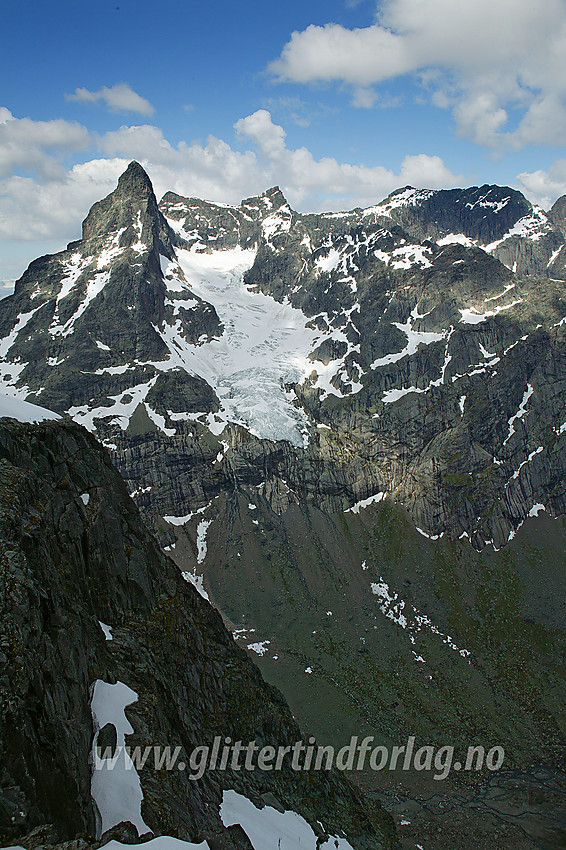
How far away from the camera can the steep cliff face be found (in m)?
15.7

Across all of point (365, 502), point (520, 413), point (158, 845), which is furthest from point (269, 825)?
point (520, 413)

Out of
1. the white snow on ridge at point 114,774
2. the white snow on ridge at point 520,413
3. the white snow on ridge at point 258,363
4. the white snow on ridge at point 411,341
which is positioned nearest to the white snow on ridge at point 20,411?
the white snow on ridge at point 114,774

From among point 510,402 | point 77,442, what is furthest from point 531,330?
point 77,442

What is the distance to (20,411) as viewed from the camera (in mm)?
28078

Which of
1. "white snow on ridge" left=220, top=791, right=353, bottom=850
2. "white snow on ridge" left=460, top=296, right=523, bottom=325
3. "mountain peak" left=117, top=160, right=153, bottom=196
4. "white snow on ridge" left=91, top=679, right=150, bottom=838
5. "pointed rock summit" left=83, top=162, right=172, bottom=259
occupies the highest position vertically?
"mountain peak" left=117, top=160, right=153, bottom=196

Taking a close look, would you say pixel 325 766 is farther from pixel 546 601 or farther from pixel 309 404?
pixel 309 404

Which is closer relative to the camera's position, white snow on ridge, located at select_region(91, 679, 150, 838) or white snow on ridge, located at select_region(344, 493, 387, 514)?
white snow on ridge, located at select_region(91, 679, 150, 838)

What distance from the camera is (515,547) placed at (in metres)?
113

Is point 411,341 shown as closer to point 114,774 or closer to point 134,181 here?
point 134,181

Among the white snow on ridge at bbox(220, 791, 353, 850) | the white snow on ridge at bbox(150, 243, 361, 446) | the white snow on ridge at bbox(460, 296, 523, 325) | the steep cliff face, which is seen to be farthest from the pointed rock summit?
the white snow on ridge at bbox(220, 791, 353, 850)

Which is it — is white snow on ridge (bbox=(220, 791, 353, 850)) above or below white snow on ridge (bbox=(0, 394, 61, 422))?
below

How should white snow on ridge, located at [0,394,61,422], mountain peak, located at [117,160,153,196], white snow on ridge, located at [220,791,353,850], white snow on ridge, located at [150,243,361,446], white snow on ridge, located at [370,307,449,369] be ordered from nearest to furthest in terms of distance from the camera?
1. white snow on ridge, located at [220,791,353,850]
2. white snow on ridge, located at [0,394,61,422]
3. white snow on ridge, located at [150,243,361,446]
4. white snow on ridge, located at [370,307,449,369]
5. mountain peak, located at [117,160,153,196]

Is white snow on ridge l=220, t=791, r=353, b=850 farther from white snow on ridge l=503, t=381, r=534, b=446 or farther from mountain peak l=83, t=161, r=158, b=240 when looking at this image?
mountain peak l=83, t=161, r=158, b=240

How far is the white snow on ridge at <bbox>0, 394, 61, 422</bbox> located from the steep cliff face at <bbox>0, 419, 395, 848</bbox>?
755mm
